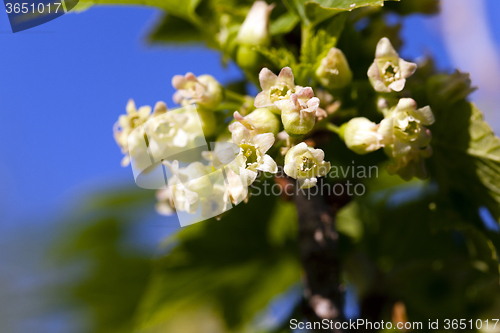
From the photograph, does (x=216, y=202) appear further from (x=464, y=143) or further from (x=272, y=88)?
(x=464, y=143)

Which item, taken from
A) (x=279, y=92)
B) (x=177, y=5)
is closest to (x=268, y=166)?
(x=279, y=92)

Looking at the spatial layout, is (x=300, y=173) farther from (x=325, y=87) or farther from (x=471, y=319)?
(x=471, y=319)

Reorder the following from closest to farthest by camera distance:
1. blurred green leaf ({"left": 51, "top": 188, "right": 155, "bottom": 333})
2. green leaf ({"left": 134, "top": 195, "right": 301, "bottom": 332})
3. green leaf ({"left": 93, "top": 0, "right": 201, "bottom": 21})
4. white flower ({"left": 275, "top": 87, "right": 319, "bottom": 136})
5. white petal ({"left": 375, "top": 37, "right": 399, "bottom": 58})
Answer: white flower ({"left": 275, "top": 87, "right": 319, "bottom": 136}), white petal ({"left": 375, "top": 37, "right": 399, "bottom": 58}), green leaf ({"left": 93, "top": 0, "right": 201, "bottom": 21}), green leaf ({"left": 134, "top": 195, "right": 301, "bottom": 332}), blurred green leaf ({"left": 51, "top": 188, "right": 155, "bottom": 333})

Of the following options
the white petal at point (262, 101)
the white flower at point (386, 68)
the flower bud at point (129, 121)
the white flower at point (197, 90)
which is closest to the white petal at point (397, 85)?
the white flower at point (386, 68)

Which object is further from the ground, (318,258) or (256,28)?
(256,28)

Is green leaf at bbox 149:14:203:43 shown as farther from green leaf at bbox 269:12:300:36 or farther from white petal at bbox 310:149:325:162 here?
white petal at bbox 310:149:325:162

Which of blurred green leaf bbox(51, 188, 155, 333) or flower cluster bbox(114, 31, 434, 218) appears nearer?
flower cluster bbox(114, 31, 434, 218)

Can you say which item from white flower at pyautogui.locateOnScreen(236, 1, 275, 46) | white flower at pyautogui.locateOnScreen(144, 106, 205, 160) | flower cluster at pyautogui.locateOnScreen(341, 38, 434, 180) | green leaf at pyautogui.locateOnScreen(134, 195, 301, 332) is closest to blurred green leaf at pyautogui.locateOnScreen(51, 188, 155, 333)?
green leaf at pyautogui.locateOnScreen(134, 195, 301, 332)

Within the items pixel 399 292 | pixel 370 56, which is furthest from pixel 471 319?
pixel 370 56
